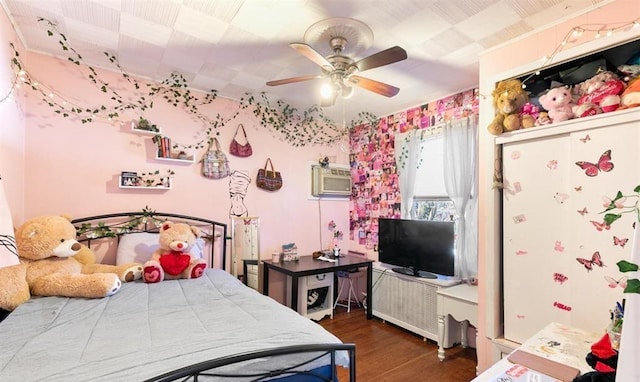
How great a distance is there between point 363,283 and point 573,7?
11.2ft

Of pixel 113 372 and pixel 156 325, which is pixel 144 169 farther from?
pixel 113 372

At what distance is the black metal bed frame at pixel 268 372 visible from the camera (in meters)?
1.01

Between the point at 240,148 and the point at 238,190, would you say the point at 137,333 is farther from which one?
the point at 240,148

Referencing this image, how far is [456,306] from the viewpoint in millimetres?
2576

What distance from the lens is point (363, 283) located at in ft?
13.3

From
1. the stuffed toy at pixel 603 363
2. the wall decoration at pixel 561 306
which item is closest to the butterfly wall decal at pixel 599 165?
the wall decoration at pixel 561 306

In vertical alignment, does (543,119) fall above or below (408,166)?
above

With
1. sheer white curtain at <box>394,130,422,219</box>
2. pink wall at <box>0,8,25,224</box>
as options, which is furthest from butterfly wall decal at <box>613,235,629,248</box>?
pink wall at <box>0,8,25,224</box>

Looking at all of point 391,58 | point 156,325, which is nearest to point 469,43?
point 391,58

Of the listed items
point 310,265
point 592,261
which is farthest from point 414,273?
point 592,261

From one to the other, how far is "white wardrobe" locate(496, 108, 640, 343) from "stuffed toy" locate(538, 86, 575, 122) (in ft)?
0.29

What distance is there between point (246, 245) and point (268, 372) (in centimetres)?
221

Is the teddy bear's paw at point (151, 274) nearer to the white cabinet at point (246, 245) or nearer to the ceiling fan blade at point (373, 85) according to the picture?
the white cabinet at point (246, 245)

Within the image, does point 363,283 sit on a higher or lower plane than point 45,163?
lower
